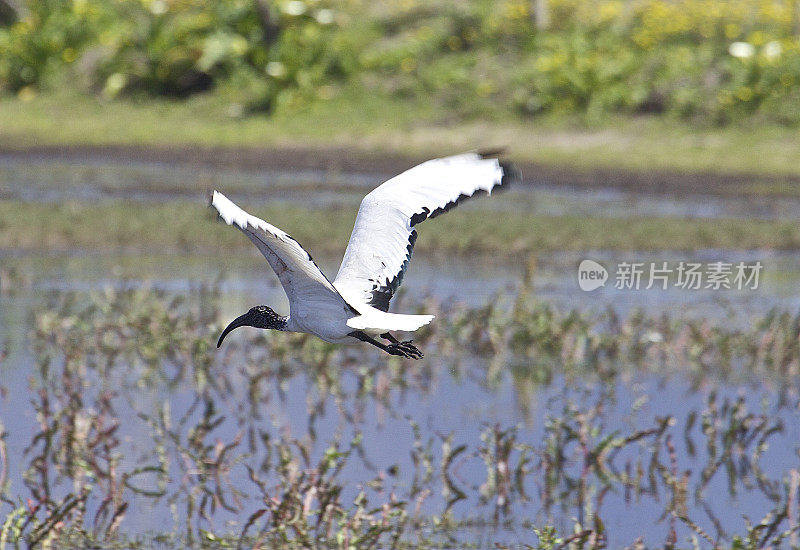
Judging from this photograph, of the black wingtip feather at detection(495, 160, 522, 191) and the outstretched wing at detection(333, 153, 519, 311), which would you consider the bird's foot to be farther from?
the black wingtip feather at detection(495, 160, 522, 191)

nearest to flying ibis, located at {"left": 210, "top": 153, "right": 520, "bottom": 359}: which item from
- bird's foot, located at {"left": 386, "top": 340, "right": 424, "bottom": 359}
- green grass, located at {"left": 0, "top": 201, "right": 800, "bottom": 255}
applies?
bird's foot, located at {"left": 386, "top": 340, "right": 424, "bottom": 359}

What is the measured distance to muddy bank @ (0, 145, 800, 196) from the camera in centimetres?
2211

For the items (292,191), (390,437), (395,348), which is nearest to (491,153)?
(395,348)

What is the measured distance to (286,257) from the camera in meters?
5.04

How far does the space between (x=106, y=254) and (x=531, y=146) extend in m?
11.6

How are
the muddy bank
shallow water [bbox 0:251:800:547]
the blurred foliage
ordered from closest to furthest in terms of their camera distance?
shallow water [bbox 0:251:800:547]
the muddy bank
the blurred foliage

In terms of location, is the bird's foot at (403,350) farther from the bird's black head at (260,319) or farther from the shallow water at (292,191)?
the shallow water at (292,191)

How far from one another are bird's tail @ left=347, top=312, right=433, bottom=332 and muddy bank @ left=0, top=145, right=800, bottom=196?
16404 millimetres

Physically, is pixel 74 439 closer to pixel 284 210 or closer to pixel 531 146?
pixel 284 210

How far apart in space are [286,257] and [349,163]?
19.2 m

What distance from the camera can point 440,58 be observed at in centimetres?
2933

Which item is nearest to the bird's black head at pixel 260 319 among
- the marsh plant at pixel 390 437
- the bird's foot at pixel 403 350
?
the bird's foot at pixel 403 350

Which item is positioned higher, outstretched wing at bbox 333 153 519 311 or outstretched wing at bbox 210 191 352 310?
outstretched wing at bbox 333 153 519 311

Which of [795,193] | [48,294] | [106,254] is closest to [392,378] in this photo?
[48,294]
